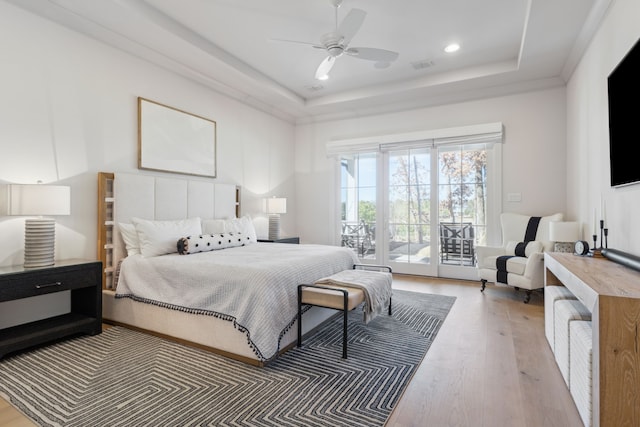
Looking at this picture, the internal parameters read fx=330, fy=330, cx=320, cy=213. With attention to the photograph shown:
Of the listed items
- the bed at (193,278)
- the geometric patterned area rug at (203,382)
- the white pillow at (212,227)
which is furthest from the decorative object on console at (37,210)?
the white pillow at (212,227)

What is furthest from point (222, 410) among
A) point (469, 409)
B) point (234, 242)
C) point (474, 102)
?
point (474, 102)

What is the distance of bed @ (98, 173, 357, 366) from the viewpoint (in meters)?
2.23

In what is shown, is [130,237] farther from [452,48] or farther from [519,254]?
[519,254]

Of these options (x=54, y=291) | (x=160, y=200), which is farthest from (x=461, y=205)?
(x=54, y=291)

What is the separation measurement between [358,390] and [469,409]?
0.59 metres

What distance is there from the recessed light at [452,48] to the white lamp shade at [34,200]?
407 cm

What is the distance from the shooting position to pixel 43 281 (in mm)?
2443

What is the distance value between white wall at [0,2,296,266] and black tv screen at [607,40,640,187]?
13.7 feet

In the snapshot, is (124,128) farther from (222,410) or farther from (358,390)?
(358,390)

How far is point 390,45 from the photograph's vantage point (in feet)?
12.3

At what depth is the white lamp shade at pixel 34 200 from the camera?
2.43 meters

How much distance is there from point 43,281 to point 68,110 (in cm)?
157

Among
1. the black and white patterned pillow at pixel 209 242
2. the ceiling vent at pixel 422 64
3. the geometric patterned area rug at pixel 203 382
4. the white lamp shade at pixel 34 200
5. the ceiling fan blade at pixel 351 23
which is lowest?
the geometric patterned area rug at pixel 203 382

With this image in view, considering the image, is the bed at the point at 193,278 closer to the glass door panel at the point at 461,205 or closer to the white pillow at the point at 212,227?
the white pillow at the point at 212,227
